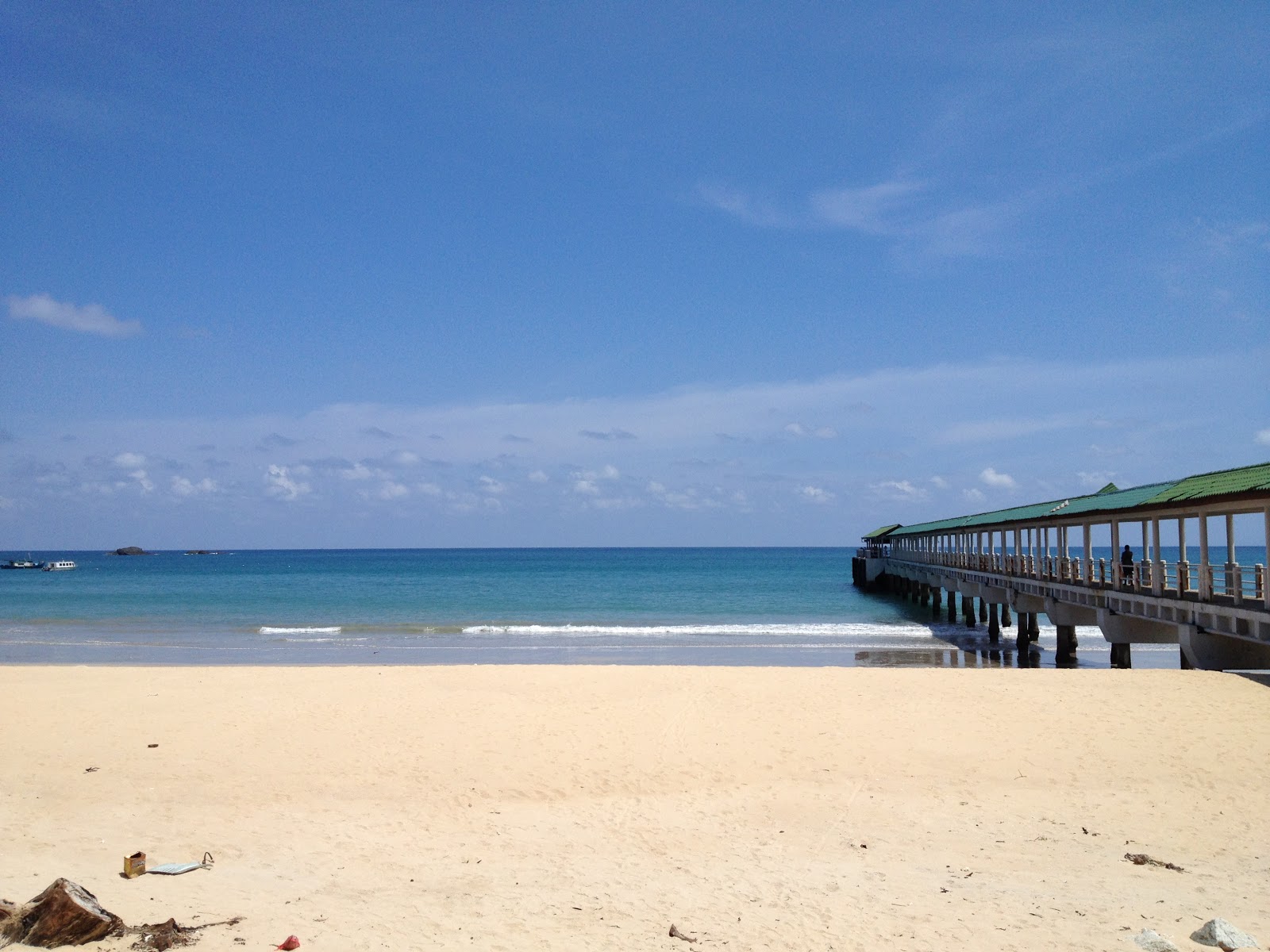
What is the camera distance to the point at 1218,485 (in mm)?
14531

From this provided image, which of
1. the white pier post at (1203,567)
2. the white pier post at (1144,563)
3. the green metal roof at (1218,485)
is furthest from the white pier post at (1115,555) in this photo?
the white pier post at (1203,567)

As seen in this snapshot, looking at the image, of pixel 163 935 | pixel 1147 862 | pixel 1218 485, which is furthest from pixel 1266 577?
pixel 163 935

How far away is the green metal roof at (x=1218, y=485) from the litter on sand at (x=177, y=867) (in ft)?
44.5

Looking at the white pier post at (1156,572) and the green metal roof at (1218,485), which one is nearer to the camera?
the green metal roof at (1218,485)

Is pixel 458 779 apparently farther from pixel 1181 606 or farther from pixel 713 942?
pixel 1181 606

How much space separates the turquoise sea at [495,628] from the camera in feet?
82.0

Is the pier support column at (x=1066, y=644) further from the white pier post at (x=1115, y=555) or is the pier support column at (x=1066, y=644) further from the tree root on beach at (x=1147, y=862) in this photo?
the tree root on beach at (x=1147, y=862)

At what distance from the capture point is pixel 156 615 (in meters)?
39.2

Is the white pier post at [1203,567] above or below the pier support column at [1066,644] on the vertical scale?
above

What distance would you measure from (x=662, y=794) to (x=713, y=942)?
3.97m

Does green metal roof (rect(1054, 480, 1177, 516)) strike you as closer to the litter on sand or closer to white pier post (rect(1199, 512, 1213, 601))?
white pier post (rect(1199, 512, 1213, 601))

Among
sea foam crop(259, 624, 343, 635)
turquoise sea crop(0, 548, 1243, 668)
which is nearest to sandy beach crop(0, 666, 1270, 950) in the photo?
turquoise sea crop(0, 548, 1243, 668)

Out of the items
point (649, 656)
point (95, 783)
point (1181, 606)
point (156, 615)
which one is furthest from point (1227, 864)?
point (156, 615)

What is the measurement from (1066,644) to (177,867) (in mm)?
20403
